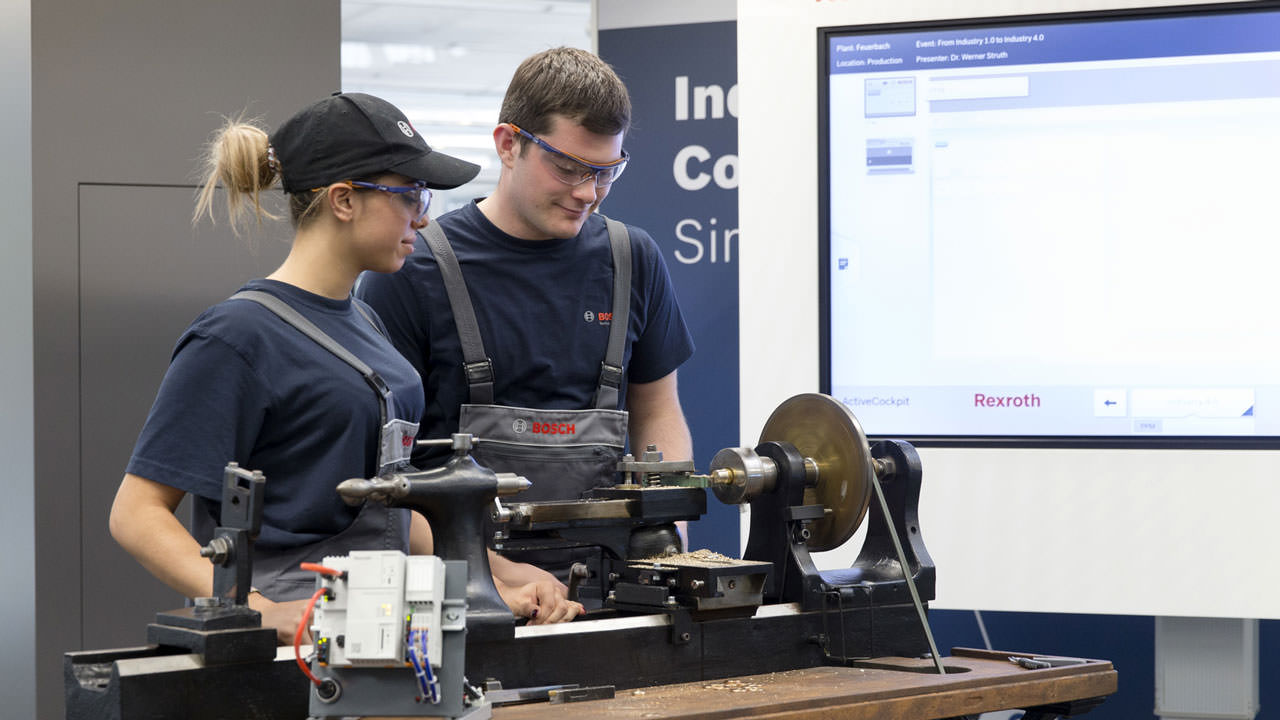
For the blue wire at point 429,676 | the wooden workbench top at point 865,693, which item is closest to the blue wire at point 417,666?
the blue wire at point 429,676

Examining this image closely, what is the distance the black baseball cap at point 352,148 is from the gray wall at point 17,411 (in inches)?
52.7

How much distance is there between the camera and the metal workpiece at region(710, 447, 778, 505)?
190cm

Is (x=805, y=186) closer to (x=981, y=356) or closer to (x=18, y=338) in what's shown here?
(x=981, y=356)

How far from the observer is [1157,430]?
280 centimetres

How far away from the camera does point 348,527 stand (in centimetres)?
177

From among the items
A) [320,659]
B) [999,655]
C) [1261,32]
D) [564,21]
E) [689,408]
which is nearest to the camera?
[320,659]

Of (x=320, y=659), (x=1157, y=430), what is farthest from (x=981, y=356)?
(x=320, y=659)

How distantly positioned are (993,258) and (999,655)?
1.16 meters

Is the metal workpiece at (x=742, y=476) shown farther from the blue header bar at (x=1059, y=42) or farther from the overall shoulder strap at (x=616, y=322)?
the blue header bar at (x=1059, y=42)

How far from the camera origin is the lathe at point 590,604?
4.38ft

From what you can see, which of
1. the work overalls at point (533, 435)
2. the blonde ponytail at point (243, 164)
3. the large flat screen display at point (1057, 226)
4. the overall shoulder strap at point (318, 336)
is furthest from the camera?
the large flat screen display at point (1057, 226)

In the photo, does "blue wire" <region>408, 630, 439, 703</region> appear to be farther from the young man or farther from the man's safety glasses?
the man's safety glasses

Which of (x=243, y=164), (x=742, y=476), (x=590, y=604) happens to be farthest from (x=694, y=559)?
(x=243, y=164)

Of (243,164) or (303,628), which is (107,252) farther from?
(303,628)
